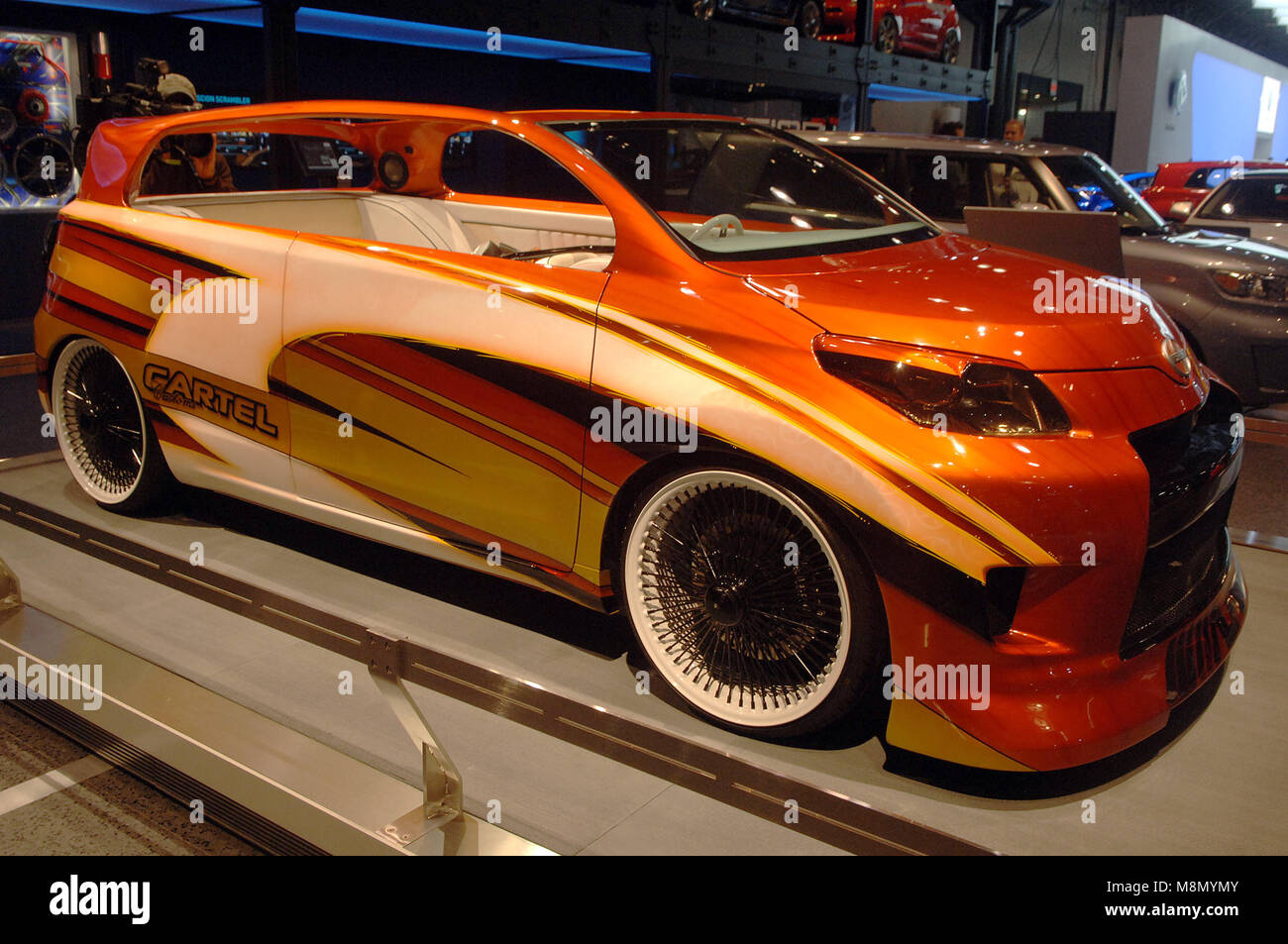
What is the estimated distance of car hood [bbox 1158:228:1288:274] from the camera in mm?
5516

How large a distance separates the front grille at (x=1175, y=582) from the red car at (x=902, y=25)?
38.2 ft

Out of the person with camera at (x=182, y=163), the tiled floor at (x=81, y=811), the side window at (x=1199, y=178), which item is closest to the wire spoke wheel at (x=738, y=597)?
the tiled floor at (x=81, y=811)

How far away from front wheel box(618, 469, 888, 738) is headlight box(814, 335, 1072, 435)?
0.30 metres

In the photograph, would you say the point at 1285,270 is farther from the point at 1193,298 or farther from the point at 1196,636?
the point at 1196,636

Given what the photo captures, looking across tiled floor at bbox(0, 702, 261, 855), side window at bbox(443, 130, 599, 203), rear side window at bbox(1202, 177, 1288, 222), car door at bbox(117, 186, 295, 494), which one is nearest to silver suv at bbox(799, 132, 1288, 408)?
rear side window at bbox(1202, 177, 1288, 222)

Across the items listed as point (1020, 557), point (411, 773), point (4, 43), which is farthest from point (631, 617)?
point (4, 43)

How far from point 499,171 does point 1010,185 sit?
690cm

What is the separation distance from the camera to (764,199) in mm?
3932

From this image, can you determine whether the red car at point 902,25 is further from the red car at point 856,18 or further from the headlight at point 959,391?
the headlight at point 959,391

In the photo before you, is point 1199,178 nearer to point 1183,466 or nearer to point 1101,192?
point 1101,192

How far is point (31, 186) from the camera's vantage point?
8422mm

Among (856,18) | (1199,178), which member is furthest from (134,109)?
(1199,178)

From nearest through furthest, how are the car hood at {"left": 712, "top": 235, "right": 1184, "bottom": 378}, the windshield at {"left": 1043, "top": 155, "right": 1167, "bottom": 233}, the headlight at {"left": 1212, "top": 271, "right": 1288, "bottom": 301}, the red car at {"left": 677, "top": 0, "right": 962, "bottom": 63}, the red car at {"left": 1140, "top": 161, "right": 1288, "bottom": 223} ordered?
the car hood at {"left": 712, "top": 235, "right": 1184, "bottom": 378} < the headlight at {"left": 1212, "top": 271, "right": 1288, "bottom": 301} < the windshield at {"left": 1043, "top": 155, "right": 1167, "bottom": 233} < the red car at {"left": 677, "top": 0, "right": 962, "bottom": 63} < the red car at {"left": 1140, "top": 161, "right": 1288, "bottom": 223}

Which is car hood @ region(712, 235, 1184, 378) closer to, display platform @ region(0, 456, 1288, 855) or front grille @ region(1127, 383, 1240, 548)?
front grille @ region(1127, 383, 1240, 548)
